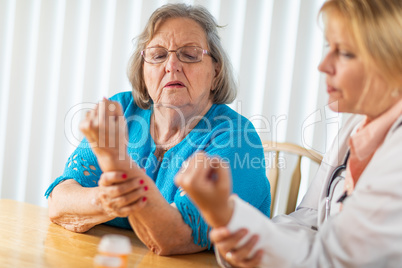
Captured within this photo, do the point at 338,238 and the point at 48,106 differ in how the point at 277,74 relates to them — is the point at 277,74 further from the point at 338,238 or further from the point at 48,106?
the point at 338,238

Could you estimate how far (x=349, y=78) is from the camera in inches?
32.7

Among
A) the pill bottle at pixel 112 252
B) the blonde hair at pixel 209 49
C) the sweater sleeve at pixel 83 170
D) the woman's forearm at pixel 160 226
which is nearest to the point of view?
the pill bottle at pixel 112 252

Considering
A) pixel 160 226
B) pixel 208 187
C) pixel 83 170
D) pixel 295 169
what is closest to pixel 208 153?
pixel 160 226

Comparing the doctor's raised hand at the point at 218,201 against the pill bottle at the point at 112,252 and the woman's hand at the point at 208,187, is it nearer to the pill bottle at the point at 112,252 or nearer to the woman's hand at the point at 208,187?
the woman's hand at the point at 208,187

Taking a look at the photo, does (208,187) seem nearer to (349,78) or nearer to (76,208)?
(349,78)

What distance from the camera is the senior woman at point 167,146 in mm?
1082

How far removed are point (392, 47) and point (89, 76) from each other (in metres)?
2.13

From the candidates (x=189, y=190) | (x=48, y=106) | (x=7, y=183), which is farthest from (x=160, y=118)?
(x=7, y=183)

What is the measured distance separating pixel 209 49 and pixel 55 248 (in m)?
0.87

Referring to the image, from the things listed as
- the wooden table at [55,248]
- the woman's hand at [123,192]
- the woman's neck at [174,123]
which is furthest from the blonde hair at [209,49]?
the woman's hand at [123,192]

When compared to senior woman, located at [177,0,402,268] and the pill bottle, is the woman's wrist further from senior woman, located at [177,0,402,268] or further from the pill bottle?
the pill bottle

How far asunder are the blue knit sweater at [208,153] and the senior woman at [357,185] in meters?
0.42

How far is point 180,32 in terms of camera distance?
1.54 m

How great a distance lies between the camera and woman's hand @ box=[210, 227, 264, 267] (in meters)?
0.77
